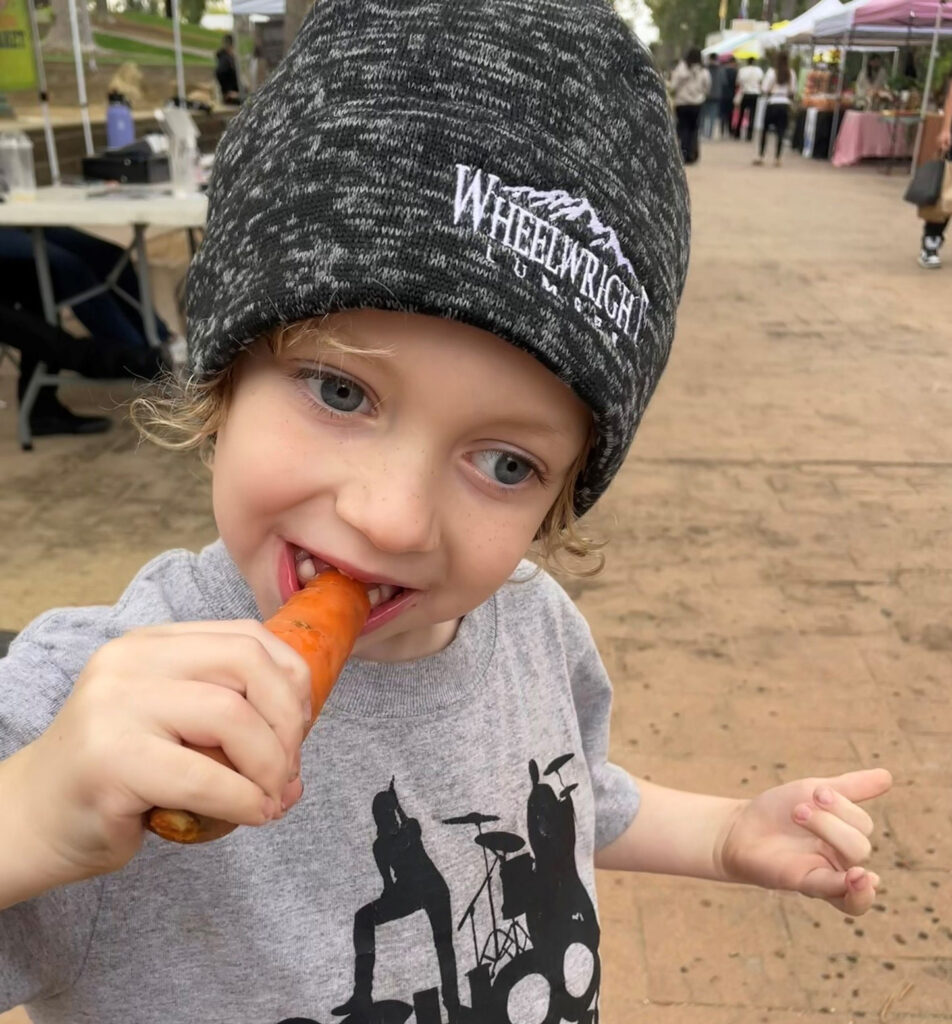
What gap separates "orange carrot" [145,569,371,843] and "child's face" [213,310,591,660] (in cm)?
4

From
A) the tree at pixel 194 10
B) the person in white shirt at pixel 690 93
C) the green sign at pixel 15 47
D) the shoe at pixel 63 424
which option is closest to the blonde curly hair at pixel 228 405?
the shoe at pixel 63 424

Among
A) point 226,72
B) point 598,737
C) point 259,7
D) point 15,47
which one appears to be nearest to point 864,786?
point 598,737

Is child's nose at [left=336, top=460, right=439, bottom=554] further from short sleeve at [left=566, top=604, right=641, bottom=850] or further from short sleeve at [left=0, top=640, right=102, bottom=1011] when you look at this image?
short sleeve at [left=566, top=604, right=641, bottom=850]

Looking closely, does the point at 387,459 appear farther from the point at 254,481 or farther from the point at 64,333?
the point at 64,333

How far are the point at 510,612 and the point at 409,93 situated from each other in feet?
2.13

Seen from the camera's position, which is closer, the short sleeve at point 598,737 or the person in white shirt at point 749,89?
the short sleeve at point 598,737

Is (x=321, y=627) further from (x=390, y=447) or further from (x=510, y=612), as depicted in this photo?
(x=510, y=612)

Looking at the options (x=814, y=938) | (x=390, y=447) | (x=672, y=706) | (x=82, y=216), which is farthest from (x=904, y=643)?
(x=82, y=216)

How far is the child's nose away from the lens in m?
0.90

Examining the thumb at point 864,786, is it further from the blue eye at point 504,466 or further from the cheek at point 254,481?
the cheek at point 254,481

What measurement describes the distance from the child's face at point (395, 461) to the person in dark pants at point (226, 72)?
14875 mm

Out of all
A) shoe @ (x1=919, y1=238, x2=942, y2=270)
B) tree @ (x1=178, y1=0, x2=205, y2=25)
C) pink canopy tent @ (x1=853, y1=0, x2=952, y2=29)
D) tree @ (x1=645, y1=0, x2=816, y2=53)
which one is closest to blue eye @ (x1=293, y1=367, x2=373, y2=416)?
shoe @ (x1=919, y1=238, x2=942, y2=270)

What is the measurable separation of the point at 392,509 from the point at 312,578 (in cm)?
14

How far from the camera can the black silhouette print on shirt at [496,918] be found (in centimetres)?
107
